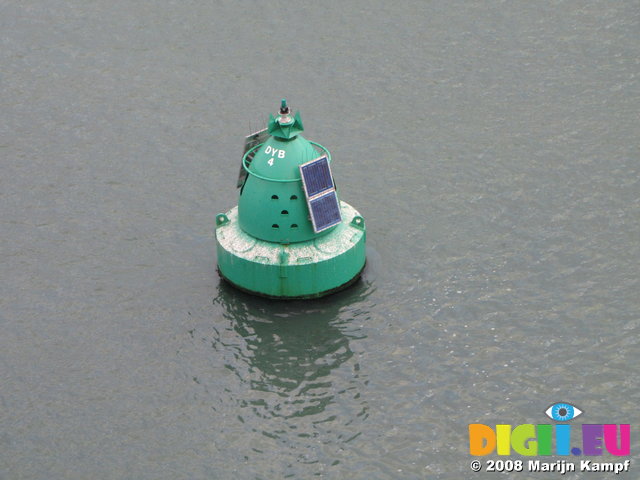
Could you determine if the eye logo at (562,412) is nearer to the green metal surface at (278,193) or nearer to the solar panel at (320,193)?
the solar panel at (320,193)

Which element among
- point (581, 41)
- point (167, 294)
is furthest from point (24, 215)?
point (581, 41)

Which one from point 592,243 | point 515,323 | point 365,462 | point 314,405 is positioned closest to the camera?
point 365,462

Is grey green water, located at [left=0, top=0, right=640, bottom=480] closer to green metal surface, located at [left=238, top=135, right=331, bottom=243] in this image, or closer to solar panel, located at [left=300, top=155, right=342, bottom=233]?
green metal surface, located at [left=238, top=135, right=331, bottom=243]

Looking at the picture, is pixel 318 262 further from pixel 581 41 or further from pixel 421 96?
pixel 581 41

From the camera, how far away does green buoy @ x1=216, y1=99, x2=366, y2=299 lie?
24.4 meters

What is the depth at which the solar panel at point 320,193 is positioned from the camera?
24219 mm

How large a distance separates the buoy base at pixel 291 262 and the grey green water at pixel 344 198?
19.7 inches

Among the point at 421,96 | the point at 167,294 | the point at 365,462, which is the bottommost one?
the point at 365,462

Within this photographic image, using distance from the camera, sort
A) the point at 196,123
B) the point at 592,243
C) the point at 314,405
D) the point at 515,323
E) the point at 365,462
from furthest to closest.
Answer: the point at 196,123 < the point at 592,243 < the point at 515,323 < the point at 314,405 < the point at 365,462

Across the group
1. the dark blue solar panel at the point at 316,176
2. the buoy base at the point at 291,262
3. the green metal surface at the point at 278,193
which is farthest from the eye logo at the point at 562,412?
the dark blue solar panel at the point at 316,176

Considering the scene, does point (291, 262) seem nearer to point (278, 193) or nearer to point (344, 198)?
point (278, 193)

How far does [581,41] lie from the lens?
34625mm

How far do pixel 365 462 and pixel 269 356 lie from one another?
3.85 metres

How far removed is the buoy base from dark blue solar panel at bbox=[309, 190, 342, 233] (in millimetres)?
566
